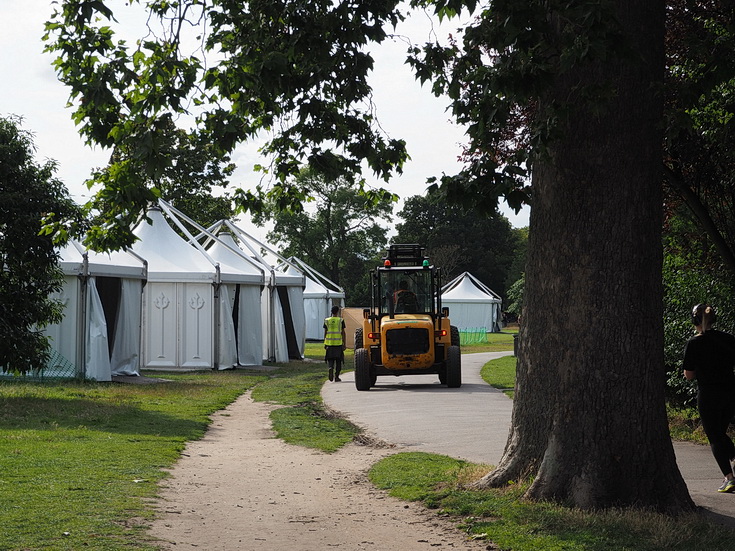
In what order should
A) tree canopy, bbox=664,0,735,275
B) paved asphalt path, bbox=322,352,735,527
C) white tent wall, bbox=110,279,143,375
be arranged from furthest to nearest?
white tent wall, bbox=110,279,143,375
tree canopy, bbox=664,0,735,275
paved asphalt path, bbox=322,352,735,527

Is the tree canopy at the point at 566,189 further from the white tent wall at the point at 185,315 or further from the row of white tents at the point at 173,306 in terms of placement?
the white tent wall at the point at 185,315

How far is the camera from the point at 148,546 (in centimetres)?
678

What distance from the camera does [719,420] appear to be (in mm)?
9117

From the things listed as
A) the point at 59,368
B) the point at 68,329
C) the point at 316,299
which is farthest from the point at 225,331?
the point at 316,299

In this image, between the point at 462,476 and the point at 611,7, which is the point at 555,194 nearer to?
the point at 611,7

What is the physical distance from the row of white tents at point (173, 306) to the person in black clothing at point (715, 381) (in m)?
13.3

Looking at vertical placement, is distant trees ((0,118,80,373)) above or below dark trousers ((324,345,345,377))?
above

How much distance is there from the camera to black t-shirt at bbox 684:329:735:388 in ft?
30.2

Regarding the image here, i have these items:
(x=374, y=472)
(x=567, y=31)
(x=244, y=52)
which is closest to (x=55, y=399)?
(x=374, y=472)

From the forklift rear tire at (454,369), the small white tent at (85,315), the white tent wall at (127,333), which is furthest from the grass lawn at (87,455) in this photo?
the forklift rear tire at (454,369)

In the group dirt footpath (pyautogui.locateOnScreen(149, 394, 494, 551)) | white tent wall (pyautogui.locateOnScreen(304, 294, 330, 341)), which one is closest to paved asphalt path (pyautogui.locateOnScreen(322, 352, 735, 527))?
dirt footpath (pyautogui.locateOnScreen(149, 394, 494, 551))

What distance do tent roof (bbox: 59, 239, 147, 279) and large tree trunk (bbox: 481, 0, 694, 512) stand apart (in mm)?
15388

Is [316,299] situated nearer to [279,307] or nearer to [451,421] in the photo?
[279,307]

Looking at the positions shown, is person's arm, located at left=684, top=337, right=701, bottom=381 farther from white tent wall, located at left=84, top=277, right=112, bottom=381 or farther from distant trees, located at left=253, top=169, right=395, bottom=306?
distant trees, located at left=253, top=169, right=395, bottom=306
